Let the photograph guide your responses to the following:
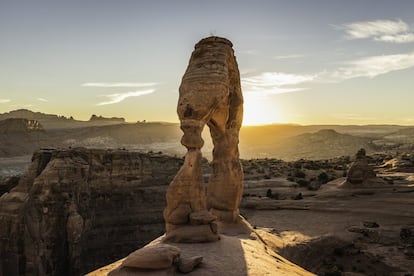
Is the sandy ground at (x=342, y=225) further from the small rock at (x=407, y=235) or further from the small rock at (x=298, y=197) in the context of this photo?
the small rock at (x=298, y=197)

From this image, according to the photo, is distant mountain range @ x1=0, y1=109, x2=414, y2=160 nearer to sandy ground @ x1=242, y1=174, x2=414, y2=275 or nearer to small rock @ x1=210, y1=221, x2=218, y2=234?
sandy ground @ x1=242, y1=174, x2=414, y2=275

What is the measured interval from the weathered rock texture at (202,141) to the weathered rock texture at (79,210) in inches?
472

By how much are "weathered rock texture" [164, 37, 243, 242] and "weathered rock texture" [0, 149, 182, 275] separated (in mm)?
12001

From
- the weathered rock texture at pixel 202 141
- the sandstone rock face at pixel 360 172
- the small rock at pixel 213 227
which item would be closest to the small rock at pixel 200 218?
the weathered rock texture at pixel 202 141

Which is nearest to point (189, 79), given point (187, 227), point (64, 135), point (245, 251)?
point (187, 227)

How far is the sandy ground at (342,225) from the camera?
1909 centimetres

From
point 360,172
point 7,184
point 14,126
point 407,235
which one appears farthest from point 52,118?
point 407,235

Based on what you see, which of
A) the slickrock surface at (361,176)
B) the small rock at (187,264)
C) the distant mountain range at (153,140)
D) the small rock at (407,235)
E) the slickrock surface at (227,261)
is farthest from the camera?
the distant mountain range at (153,140)

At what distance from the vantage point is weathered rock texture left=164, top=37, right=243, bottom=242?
1374 cm

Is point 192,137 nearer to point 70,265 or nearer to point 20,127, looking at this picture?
point 70,265

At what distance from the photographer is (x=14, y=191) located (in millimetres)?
24469

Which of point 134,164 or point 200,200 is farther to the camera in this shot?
point 134,164

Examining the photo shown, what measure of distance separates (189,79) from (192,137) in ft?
8.27

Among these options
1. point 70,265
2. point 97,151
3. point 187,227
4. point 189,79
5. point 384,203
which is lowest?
point 70,265
